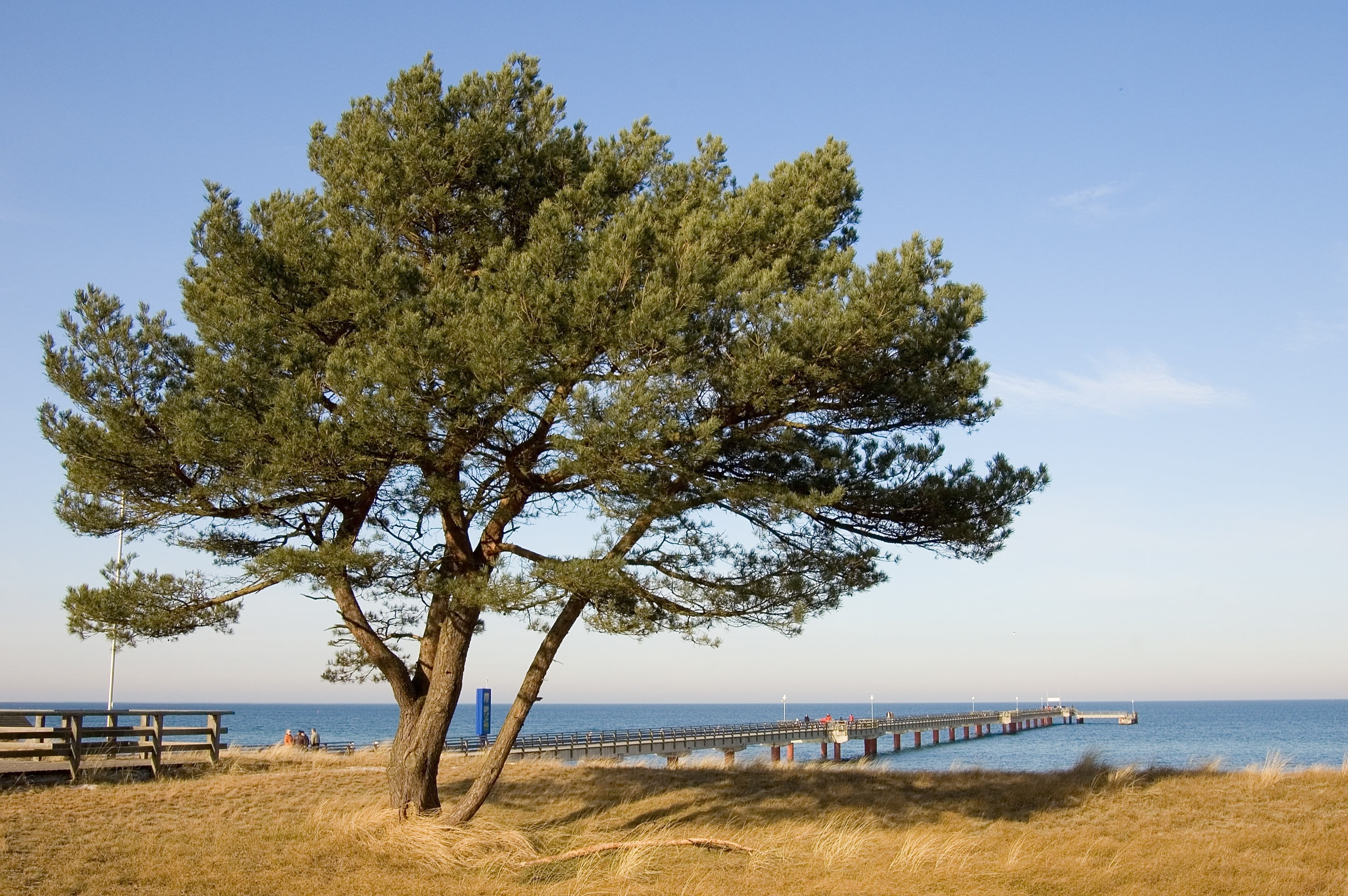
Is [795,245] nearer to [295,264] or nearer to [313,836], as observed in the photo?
[295,264]

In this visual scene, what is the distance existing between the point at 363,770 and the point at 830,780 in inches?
325

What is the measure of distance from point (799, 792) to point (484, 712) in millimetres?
14574

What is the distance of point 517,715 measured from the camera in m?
11.6

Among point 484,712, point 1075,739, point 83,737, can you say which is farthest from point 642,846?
point 1075,739

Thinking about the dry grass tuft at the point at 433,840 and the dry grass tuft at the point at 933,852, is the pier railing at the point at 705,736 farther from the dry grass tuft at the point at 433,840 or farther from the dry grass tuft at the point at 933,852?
the dry grass tuft at the point at 933,852

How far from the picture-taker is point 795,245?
1077 centimetres

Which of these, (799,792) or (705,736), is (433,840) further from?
(705,736)

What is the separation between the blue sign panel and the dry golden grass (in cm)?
1088

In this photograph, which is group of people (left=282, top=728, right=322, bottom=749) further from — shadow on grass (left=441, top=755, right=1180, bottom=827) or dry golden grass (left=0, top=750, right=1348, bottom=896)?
shadow on grass (left=441, top=755, right=1180, bottom=827)

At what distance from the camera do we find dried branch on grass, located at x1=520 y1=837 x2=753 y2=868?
10.5 meters

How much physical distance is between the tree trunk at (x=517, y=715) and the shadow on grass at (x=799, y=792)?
2.14 metres

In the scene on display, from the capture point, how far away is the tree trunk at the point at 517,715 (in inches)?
448

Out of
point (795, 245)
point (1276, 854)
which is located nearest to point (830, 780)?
point (1276, 854)

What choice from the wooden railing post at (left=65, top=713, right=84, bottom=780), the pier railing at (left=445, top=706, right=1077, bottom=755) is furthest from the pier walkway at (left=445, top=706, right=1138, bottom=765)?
the wooden railing post at (left=65, top=713, right=84, bottom=780)
